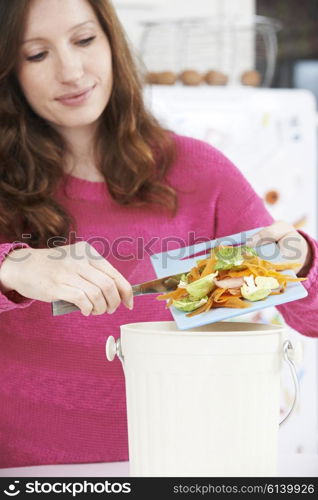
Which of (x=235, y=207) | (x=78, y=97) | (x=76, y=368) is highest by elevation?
(x=78, y=97)

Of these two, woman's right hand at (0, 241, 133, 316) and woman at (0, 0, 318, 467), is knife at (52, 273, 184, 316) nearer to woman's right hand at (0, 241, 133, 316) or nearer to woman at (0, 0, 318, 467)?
woman's right hand at (0, 241, 133, 316)

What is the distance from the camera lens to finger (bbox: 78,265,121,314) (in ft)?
2.60

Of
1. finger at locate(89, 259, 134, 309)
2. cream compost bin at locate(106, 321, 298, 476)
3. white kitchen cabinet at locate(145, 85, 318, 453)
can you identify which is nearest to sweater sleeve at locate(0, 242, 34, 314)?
finger at locate(89, 259, 134, 309)

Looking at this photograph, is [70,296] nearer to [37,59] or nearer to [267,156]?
[37,59]

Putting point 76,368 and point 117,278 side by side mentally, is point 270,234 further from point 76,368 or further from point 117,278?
point 76,368

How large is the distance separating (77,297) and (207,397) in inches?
7.2

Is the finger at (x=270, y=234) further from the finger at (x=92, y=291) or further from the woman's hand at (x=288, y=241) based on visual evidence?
the finger at (x=92, y=291)

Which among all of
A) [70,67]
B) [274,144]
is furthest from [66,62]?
[274,144]

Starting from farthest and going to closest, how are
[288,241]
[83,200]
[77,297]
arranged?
[83,200]
[288,241]
[77,297]

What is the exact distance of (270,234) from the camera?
3.12 ft

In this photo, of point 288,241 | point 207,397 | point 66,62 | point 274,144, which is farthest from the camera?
point 274,144

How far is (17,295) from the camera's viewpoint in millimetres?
934
